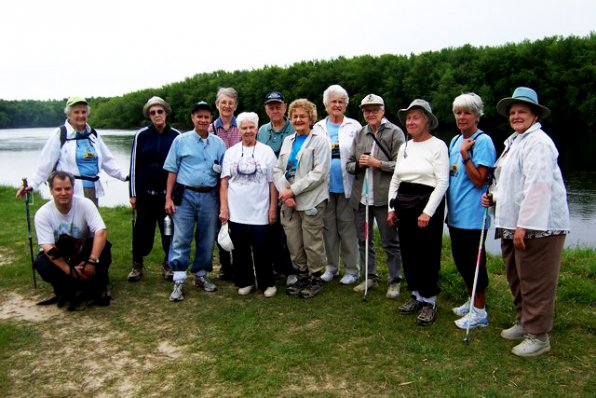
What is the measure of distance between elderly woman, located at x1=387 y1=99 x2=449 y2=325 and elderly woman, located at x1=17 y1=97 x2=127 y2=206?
3442mm

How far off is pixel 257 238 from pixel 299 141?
111 cm

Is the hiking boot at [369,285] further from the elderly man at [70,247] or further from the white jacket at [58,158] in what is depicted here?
the white jacket at [58,158]

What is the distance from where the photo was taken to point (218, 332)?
14.5ft

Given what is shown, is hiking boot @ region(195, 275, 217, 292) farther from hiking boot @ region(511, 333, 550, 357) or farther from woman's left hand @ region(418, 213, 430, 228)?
hiking boot @ region(511, 333, 550, 357)

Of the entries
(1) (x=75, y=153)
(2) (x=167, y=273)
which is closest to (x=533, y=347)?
(2) (x=167, y=273)

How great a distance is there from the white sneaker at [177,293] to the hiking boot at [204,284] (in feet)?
0.93

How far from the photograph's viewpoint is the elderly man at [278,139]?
5.43 metres

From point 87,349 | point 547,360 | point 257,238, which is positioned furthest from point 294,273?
point 547,360

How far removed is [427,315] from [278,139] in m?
2.49

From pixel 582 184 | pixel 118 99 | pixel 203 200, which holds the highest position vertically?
pixel 118 99

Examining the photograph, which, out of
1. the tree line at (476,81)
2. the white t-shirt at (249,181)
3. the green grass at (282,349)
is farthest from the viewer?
the tree line at (476,81)

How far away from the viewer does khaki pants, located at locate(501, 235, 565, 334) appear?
12.1 ft

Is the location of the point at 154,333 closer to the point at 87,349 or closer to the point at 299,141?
the point at 87,349

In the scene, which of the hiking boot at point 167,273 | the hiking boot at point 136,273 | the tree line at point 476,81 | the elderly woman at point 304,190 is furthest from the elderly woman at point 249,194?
the tree line at point 476,81
